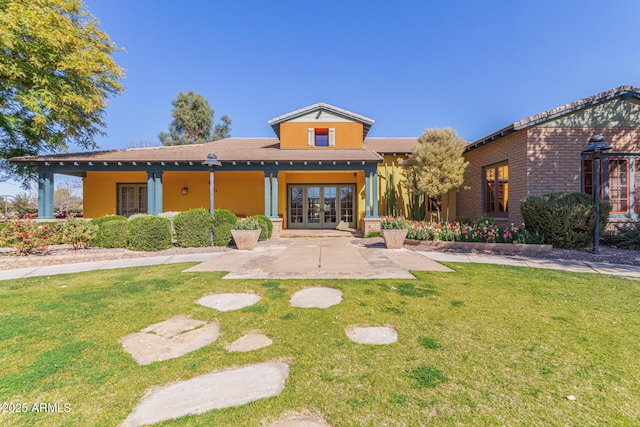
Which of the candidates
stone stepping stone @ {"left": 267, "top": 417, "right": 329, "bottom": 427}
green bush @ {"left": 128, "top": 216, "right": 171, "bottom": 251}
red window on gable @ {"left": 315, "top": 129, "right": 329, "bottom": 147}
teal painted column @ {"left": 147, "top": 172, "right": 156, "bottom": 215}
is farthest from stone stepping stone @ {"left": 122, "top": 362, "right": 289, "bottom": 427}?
red window on gable @ {"left": 315, "top": 129, "right": 329, "bottom": 147}

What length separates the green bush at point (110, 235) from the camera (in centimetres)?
844

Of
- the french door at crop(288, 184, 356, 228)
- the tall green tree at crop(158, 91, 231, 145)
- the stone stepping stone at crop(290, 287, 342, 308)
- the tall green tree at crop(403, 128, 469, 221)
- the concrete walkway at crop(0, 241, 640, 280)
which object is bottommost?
the stone stepping stone at crop(290, 287, 342, 308)

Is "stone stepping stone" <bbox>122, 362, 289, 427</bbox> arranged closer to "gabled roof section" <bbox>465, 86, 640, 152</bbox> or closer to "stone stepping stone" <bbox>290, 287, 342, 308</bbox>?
"stone stepping stone" <bbox>290, 287, 342, 308</bbox>

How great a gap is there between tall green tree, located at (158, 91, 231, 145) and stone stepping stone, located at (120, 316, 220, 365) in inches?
1146

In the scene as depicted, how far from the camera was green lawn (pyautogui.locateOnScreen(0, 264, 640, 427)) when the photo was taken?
1741mm

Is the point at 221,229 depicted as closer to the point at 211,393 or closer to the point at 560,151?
the point at 211,393

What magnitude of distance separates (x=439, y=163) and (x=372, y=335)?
9.30m

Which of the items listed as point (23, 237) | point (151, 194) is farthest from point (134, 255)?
point (151, 194)

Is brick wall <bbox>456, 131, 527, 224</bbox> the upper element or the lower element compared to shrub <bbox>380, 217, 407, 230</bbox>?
upper

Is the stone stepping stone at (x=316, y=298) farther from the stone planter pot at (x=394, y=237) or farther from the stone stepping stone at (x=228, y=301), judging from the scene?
the stone planter pot at (x=394, y=237)

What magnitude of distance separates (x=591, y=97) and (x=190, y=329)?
12934mm

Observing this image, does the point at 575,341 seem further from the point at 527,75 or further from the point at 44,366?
the point at 527,75

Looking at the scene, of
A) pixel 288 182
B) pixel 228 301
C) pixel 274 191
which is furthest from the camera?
pixel 288 182

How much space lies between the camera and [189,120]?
28.0m
